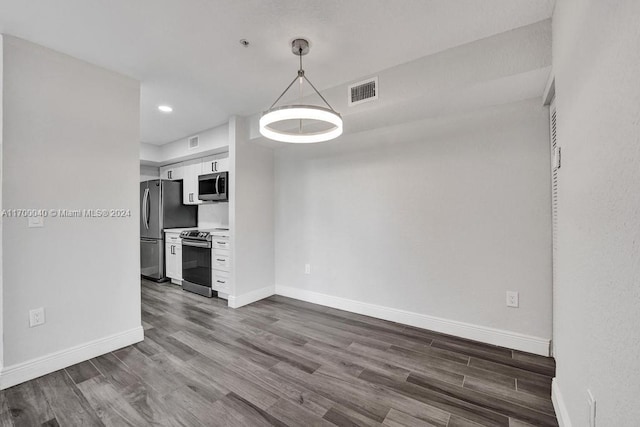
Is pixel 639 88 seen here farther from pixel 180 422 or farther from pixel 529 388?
pixel 180 422

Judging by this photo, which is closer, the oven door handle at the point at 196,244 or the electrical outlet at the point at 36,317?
the electrical outlet at the point at 36,317

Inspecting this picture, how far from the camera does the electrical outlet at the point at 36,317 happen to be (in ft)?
6.89

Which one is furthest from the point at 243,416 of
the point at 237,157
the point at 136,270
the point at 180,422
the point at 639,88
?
the point at 237,157

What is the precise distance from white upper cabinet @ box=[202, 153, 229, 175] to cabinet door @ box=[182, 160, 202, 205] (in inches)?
6.0

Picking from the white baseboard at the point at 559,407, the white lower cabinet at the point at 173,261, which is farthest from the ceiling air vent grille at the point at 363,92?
the white lower cabinet at the point at 173,261

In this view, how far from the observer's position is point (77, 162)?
235 centimetres

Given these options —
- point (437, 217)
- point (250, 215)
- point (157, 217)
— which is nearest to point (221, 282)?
point (250, 215)

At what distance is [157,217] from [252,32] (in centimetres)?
399

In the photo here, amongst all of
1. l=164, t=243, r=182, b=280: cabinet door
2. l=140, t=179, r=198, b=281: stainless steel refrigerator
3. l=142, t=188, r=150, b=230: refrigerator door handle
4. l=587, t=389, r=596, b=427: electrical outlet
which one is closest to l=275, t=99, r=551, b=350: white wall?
l=587, t=389, r=596, b=427: electrical outlet

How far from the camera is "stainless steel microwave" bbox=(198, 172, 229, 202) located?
Answer: 4215 millimetres

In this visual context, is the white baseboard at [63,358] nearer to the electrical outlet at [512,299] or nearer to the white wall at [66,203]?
the white wall at [66,203]

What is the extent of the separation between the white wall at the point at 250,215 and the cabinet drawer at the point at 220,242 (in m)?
0.28

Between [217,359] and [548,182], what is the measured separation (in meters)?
3.17

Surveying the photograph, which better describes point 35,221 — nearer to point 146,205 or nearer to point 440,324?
point 146,205
